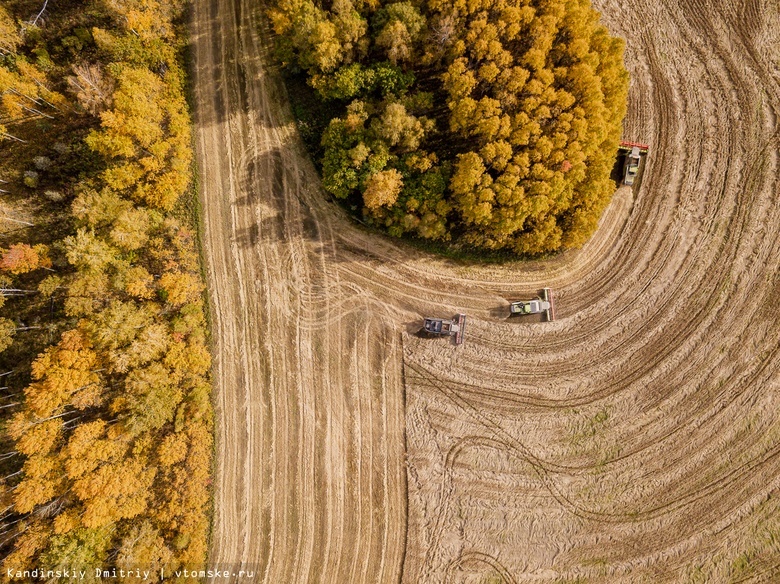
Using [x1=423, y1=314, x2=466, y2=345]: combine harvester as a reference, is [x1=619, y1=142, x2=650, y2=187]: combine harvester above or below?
above

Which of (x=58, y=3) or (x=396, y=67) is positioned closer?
(x=396, y=67)

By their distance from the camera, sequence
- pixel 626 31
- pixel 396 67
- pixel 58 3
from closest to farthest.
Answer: pixel 396 67
pixel 58 3
pixel 626 31

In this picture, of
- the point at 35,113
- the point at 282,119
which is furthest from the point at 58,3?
the point at 282,119

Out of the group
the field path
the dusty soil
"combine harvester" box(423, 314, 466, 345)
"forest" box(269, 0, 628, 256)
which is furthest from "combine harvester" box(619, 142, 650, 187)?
the field path

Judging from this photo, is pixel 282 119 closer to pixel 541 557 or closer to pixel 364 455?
pixel 364 455

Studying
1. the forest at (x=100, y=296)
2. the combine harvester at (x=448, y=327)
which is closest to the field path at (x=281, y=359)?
the forest at (x=100, y=296)

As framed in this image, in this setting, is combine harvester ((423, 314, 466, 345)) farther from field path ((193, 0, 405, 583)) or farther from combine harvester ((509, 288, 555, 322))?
combine harvester ((509, 288, 555, 322))
